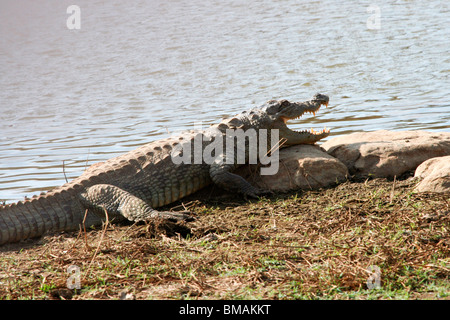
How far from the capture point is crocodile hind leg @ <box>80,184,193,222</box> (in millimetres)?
5492

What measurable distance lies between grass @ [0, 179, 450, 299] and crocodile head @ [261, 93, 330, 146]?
1.42 m

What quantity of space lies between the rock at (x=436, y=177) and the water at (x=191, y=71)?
2.94 metres

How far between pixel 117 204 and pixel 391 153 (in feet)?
10.2

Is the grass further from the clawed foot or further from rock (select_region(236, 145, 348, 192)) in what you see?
rock (select_region(236, 145, 348, 192))

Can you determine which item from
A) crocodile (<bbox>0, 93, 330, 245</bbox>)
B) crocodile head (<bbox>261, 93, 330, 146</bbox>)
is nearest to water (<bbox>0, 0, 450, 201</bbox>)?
crocodile (<bbox>0, 93, 330, 245</bbox>)

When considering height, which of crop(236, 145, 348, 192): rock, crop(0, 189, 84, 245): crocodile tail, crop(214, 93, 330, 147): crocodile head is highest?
crop(214, 93, 330, 147): crocodile head

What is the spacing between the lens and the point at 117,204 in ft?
18.7

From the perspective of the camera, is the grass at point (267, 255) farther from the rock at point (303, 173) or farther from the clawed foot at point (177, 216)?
the rock at point (303, 173)

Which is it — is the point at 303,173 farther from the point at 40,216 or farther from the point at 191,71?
the point at 191,71

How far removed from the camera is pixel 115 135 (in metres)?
10.1

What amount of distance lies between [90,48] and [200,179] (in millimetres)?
13352

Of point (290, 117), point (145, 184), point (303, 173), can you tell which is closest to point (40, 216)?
point (145, 184)

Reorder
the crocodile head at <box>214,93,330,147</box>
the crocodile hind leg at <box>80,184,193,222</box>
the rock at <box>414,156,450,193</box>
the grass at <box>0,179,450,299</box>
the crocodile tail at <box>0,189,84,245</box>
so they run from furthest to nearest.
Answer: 1. the crocodile head at <box>214,93,330,147</box>
2. the crocodile hind leg at <box>80,184,193,222</box>
3. the crocodile tail at <box>0,189,84,245</box>
4. the rock at <box>414,156,450,193</box>
5. the grass at <box>0,179,450,299</box>

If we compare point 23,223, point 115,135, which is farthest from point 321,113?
point 23,223
